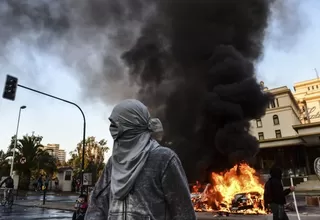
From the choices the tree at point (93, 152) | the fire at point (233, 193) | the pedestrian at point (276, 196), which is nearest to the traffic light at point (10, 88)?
the pedestrian at point (276, 196)

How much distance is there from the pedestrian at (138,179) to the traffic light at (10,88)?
1261cm

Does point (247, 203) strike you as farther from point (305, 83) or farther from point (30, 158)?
point (305, 83)

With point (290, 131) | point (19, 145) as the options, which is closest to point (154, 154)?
point (19, 145)

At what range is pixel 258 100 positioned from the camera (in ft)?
74.7

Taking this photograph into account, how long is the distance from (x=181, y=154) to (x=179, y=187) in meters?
23.8

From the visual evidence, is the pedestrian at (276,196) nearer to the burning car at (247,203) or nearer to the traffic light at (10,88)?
the burning car at (247,203)

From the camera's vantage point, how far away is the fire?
14.4 m

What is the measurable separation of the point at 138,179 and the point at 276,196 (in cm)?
522

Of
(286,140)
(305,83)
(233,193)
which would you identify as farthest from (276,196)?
(305,83)

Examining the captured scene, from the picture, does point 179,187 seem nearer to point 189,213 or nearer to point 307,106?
point 189,213

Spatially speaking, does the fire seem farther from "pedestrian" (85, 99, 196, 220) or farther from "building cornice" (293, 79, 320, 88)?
"building cornice" (293, 79, 320, 88)

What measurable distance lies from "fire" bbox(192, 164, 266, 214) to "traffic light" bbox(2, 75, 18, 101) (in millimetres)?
12079

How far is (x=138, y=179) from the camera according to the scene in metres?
1.57

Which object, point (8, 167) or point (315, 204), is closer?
point (315, 204)
